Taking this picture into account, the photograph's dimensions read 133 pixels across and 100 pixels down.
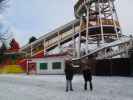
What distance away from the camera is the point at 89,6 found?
6262 centimetres

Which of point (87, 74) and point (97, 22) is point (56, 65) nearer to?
point (97, 22)

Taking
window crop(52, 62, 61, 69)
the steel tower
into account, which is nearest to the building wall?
window crop(52, 62, 61, 69)

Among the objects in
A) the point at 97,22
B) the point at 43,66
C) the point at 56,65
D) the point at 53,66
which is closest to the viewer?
the point at 56,65

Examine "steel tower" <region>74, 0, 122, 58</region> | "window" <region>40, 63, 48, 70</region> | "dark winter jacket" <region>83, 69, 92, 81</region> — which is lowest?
"dark winter jacket" <region>83, 69, 92, 81</region>

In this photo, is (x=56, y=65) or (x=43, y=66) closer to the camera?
(x=56, y=65)

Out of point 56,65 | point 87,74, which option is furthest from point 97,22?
point 87,74

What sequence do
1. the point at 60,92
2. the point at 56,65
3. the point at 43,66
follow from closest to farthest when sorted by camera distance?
1. the point at 60,92
2. the point at 56,65
3. the point at 43,66

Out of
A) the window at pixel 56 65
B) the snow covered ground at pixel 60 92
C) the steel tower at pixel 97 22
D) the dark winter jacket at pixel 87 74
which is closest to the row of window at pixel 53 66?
the window at pixel 56 65

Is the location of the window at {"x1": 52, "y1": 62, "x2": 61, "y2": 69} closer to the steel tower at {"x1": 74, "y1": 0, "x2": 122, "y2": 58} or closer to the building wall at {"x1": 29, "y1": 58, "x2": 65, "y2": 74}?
the building wall at {"x1": 29, "y1": 58, "x2": 65, "y2": 74}

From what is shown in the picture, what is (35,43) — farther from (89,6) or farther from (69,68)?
(69,68)

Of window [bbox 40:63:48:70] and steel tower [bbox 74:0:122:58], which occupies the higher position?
steel tower [bbox 74:0:122:58]

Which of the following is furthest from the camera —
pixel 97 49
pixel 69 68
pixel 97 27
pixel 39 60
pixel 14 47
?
pixel 14 47

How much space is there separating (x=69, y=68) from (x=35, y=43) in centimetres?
4607

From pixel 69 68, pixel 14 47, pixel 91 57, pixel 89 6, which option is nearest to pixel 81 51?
pixel 91 57
